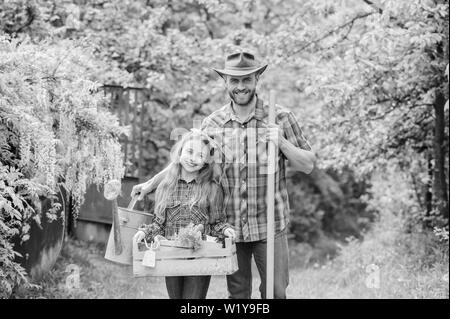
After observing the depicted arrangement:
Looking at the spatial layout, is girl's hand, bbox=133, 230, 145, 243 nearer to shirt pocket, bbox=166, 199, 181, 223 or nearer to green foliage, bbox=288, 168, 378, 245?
shirt pocket, bbox=166, 199, 181, 223

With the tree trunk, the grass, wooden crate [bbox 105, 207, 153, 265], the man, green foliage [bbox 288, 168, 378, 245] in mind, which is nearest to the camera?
wooden crate [bbox 105, 207, 153, 265]

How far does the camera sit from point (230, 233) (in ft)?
12.2

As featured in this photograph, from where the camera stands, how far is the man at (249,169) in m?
3.88

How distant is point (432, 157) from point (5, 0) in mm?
5292

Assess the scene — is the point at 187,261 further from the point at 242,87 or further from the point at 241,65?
the point at 241,65

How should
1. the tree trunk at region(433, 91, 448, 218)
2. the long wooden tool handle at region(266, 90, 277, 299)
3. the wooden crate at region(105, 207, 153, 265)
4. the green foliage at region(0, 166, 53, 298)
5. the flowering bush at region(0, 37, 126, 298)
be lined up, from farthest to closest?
the tree trunk at region(433, 91, 448, 218)
the flowering bush at region(0, 37, 126, 298)
the green foliage at region(0, 166, 53, 298)
the wooden crate at region(105, 207, 153, 265)
the long wooden tool handle at region(266, 90, 277, 299)

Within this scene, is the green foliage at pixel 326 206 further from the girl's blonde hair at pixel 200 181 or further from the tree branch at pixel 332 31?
the girl's blonde hair at pixel 200 181

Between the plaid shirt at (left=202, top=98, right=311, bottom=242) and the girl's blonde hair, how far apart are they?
0.18ft

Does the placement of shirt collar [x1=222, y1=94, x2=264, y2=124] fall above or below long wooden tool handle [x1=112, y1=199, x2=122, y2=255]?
above

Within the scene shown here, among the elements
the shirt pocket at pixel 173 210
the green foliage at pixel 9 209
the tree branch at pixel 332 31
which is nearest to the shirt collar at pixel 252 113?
the shirt pocket at pixel 173 210

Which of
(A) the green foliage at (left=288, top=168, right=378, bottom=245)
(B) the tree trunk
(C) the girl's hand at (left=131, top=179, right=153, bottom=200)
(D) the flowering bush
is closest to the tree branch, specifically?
(B) the tree trunk

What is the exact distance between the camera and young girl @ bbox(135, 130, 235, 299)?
3.80 meters

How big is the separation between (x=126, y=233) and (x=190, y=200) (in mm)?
390
